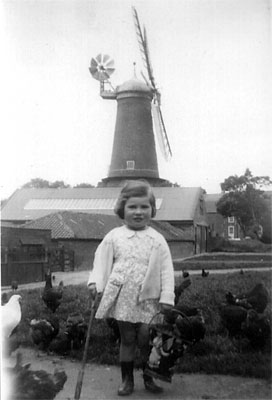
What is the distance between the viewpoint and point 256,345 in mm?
3910

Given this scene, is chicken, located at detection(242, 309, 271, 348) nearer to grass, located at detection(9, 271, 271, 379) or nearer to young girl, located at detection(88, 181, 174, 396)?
grass, located at detection(9, 271, 271, 379)

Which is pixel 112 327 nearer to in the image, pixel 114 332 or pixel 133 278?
pixel 114 332

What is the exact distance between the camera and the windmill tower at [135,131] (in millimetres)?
26250

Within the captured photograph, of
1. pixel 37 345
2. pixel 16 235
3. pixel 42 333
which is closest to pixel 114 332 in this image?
pixel 42 333

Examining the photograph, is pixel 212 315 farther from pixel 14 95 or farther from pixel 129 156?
pixel 129 156

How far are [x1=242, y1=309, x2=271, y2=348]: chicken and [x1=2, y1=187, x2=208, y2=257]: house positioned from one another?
59.5 ft

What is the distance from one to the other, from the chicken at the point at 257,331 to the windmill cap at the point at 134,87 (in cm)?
2303

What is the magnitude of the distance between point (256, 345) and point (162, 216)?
21314 millimetres

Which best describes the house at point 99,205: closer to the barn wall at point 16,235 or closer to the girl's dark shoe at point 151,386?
the barn wall at point 16,235

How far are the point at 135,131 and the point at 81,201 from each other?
5066 mm

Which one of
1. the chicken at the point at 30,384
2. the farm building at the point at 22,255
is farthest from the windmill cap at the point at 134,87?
the chicken at the point at 30,384

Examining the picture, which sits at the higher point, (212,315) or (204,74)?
(204,74)

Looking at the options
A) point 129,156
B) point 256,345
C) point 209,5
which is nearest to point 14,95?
point 209,5

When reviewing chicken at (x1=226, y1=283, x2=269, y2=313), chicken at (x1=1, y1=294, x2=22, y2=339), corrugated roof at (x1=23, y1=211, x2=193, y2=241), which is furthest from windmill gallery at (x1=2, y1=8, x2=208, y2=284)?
chicken at (x1=1, y1=294, x2=22, y2=339)
